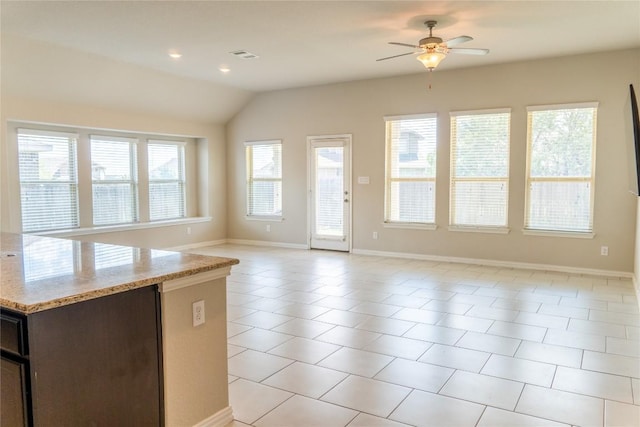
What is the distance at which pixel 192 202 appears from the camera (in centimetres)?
895

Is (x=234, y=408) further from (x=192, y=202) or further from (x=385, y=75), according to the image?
(x=192, y=202)

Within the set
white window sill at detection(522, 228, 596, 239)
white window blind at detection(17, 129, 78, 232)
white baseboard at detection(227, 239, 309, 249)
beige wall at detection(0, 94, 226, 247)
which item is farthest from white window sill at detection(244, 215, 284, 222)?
white window sill at detection(522, 228, 596, 239)

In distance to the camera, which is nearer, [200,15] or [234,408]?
[234,408]

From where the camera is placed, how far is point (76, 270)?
6.93 feet

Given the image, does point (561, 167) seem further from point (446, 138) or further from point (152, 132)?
point (152, 132)

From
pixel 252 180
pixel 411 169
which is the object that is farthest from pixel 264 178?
pixel 411 169

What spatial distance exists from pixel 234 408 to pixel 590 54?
5968mm

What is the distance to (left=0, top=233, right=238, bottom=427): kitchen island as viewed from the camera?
1.67 meters

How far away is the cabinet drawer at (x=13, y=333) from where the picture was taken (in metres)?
1.64

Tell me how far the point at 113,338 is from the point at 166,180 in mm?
6894

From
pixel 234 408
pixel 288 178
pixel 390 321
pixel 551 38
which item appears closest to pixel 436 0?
pixel 551 38

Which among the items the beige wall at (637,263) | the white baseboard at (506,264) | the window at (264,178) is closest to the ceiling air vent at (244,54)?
the window at (264,178)

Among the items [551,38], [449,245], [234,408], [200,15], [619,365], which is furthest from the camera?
[449,245]

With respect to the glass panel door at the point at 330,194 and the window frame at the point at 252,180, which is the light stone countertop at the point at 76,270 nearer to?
the glass panel door at the point at 330,194
